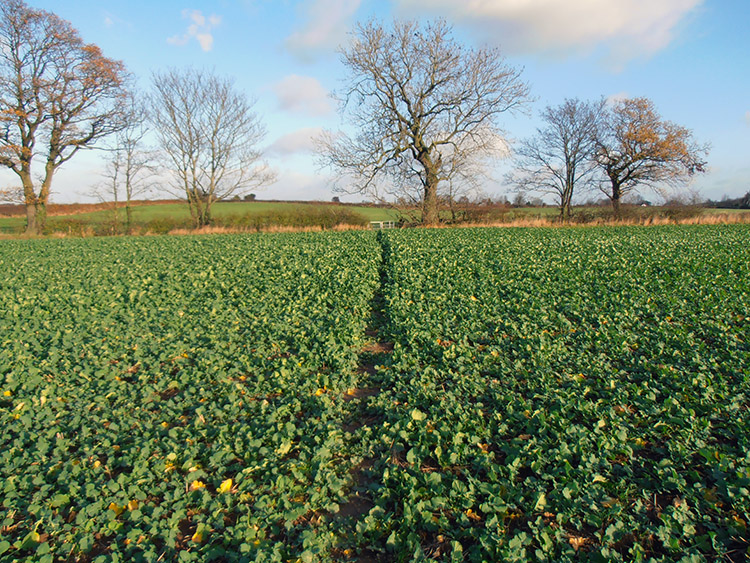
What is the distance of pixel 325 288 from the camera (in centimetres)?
893

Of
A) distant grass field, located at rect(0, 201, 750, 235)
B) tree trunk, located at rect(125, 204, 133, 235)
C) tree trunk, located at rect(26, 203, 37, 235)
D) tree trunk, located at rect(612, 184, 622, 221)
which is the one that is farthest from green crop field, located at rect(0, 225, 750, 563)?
tree trunk, located at rect(26, 203, 37, 235)

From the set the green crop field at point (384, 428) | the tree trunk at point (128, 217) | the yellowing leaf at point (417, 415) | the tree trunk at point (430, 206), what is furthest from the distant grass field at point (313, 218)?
the yellowing leaf at point (417, 415)

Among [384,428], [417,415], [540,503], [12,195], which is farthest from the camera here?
[12,195]

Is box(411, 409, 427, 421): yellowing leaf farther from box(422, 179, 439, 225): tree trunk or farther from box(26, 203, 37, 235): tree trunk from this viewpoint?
box(26, 203, 37, 235): tree trunk

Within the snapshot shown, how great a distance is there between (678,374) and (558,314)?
2.24 m

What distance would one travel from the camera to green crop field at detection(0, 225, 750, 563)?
8.39ft

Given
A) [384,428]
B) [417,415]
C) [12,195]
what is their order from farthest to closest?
[12,195] < [417,415] < [384,428]

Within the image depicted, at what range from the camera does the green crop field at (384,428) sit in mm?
2559

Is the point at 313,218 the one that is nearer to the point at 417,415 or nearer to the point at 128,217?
the point at 128,217

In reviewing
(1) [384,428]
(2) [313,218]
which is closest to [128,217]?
(2) [313,218]

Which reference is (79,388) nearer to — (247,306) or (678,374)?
(247,306)

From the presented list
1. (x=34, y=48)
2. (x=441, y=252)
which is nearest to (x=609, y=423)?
(x=441, y=252)

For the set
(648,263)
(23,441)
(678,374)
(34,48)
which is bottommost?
(23,441)

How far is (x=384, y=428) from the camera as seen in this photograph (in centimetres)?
361
